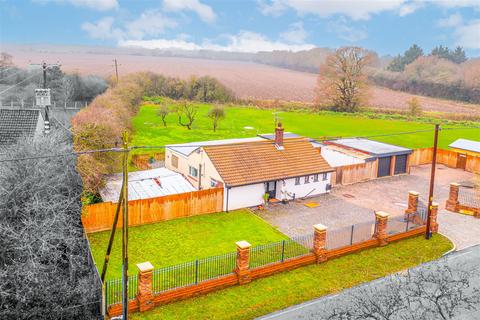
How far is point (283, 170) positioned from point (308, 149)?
424 cm

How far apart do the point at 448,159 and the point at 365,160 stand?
496 inches

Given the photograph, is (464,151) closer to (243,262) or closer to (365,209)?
(365,209)

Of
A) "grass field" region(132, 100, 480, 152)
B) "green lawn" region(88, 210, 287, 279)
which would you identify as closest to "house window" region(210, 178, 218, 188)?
"green lawn" region(88, 210, 287, 279)

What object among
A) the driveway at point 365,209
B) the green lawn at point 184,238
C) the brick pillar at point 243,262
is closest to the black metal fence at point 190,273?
the brick pillar at point 243,262

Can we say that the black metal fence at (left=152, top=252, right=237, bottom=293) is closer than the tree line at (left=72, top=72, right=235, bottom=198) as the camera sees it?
Yes

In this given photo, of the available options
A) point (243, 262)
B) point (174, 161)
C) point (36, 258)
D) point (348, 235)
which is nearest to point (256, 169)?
point (174, 161)

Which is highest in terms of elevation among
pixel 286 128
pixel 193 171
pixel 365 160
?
pixel 365 160

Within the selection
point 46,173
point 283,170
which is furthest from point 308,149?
point 46,173

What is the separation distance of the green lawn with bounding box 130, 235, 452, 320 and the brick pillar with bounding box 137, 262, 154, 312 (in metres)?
0.31

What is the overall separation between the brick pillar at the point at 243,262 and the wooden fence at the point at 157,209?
8361mm

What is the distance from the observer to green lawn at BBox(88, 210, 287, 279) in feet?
70.8

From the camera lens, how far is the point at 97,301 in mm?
16062

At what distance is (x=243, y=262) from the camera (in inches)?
750

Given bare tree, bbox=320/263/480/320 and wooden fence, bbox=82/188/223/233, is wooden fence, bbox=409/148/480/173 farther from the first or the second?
bare tree, bbox=320/263/480/320
